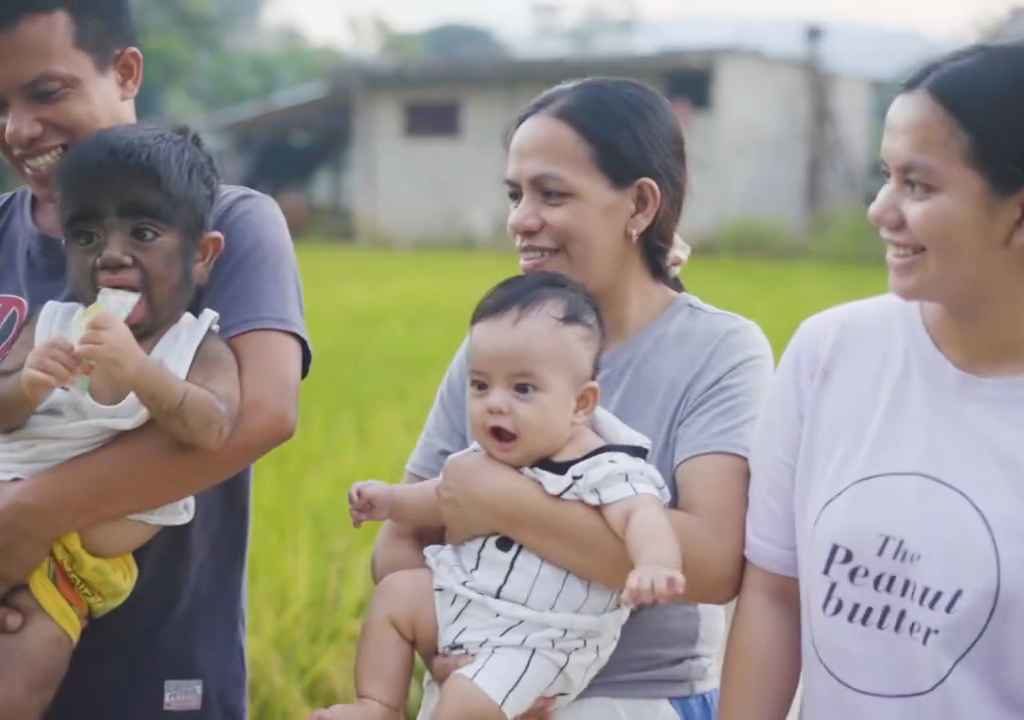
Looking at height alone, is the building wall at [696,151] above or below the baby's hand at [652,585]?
below

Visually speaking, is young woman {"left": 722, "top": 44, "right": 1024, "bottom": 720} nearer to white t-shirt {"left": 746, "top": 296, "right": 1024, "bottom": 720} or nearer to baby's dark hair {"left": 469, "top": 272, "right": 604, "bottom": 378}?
→ white t-shirt {"left": 746, "top": 296, "right": 1024, "bottom": 720}

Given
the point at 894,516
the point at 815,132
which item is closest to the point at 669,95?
the point at 815,132

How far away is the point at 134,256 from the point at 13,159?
40cm

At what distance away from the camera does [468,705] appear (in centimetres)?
240

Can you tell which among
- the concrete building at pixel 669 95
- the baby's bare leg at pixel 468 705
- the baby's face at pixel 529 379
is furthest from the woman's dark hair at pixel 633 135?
the concrete building at pixel 669 95

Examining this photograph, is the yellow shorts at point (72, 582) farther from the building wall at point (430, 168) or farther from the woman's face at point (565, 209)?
the building wall at point (430, 168)

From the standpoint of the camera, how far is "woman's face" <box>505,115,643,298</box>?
261 centimetres

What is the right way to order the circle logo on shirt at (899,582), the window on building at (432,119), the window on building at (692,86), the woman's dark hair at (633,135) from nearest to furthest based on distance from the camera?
the circle logo on shirt at (899,582)
the woman's dark hair at (633,135)
the window on building at (692,86)
the window on building at (432,119)

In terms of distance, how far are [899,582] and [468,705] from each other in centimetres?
63

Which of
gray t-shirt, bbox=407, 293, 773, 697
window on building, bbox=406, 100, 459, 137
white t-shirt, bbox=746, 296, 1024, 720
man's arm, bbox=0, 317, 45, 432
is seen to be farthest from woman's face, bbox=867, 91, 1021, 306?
window on building, bbox=406, 100, 459, 137

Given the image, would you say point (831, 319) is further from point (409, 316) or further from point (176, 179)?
point (409, 316)

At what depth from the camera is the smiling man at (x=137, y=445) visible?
8.03 feet

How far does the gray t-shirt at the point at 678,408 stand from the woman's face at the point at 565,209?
139 mm

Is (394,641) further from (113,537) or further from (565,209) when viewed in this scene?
(565,209)
